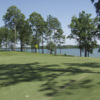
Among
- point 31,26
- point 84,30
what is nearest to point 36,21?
point 31,26

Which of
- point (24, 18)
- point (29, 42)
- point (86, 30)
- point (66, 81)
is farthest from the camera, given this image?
point (29, 42)

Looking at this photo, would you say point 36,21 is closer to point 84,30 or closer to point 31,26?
point 31,26

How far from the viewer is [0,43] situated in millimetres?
56875

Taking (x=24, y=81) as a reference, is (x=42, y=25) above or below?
above

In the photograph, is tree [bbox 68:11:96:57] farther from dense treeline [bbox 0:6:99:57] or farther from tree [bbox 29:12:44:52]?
tree [bbox 29:12:44:52]

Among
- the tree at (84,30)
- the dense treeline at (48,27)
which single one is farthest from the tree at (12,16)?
the tree at (84,30)

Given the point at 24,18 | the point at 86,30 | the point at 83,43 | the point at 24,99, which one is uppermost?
the point at 24,18

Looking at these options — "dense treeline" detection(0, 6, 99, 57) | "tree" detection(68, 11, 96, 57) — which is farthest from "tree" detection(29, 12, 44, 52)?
"tree" detection(68, 11, 96, 57)

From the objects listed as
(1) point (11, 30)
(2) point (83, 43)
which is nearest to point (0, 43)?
(1) point (11, 30)

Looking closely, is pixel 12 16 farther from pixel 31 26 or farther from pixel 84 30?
pixel 84 30

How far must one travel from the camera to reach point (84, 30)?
38.4 meters

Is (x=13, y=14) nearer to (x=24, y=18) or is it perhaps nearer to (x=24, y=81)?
(x=24, y=18)

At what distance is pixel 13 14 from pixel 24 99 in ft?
128

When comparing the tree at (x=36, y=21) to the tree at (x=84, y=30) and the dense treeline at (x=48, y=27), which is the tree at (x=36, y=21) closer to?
the dense treeline at (x=48, y=27)
